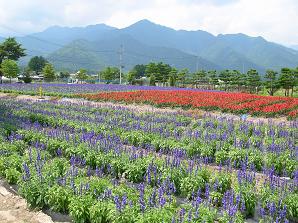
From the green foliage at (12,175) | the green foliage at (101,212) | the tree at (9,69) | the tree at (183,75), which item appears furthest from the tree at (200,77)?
the green foliage at (101,212)

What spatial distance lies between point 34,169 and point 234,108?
649 inches

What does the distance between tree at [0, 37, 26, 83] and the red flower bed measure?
42.0m

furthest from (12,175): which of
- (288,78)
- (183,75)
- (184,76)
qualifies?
(184,76)

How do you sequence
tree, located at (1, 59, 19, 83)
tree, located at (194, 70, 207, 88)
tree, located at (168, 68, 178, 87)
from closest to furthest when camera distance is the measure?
tree, located at (1, 59, 19, 83), tree, located at (168, 68, 178, 87), tree, located at (194, 70, 207, 88)

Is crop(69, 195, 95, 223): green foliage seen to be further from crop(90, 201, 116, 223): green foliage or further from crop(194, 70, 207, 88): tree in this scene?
crop(194, 70, 207, 88): tree

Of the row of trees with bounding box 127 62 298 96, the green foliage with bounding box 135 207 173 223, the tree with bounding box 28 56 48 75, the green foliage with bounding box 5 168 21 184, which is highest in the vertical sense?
the tree with bounding box 28 56 48 75

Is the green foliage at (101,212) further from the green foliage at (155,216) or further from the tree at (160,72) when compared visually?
the tree at (160,72)

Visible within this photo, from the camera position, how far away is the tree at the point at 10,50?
66125mm

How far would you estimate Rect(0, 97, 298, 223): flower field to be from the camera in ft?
19.1

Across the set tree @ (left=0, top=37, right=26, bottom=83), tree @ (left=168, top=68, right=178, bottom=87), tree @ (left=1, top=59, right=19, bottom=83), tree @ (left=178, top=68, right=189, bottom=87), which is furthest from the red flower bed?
tree @ (left=0, top=37, right=26, bottom=83)

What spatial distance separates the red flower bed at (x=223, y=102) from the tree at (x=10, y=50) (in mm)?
42016

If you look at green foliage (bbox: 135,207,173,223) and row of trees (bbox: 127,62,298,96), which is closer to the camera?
green foliage (bbox: 135,207,173,223)

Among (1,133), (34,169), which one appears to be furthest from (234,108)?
(34,169)

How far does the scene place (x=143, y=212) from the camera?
5.66 m
